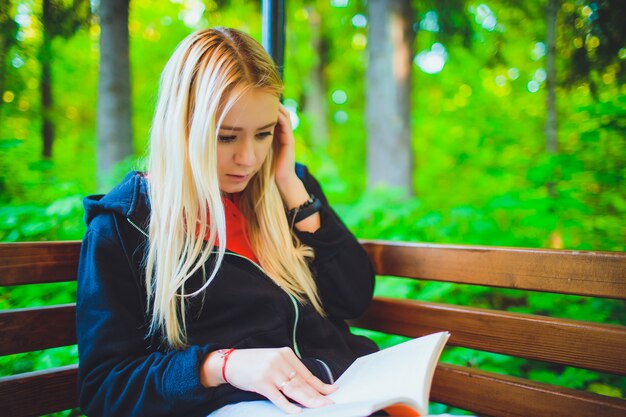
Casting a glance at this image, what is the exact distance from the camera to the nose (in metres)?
1.50

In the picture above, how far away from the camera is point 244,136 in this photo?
1495 millimetres

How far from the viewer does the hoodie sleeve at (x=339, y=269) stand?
5.92 ft

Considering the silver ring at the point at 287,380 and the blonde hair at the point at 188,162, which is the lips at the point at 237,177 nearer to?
the blonde hair at the point at 188,162

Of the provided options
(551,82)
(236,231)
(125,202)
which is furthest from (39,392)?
(551,82)

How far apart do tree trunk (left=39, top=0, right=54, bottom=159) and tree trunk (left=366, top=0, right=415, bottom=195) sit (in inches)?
139

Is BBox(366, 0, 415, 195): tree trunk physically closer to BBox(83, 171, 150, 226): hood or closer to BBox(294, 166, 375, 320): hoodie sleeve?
BBox(294, 166, 375, 320): hoodie sleeve

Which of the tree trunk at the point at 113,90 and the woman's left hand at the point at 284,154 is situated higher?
the tree trunk at the point at 113,90

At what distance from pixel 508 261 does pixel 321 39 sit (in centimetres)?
1002

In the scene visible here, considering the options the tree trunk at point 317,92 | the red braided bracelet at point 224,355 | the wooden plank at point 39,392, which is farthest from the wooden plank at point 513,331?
the tree trunk at point 317,92

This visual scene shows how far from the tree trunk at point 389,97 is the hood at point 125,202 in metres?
4.38

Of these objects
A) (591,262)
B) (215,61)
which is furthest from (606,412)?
(215,61)

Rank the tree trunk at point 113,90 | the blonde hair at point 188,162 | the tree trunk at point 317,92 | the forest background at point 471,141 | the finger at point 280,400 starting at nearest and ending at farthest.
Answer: the finger at point 280,400 < the blonde hair at point 188,162 < the forest background at point 471,141 < the tree trunk at point 113,90 < the tree trunk at point 317,92

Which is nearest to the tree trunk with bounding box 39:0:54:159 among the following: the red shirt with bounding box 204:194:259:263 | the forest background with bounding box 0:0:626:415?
the forest background with bounding box 0:0:626:415

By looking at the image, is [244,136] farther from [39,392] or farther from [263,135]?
[39,392]
